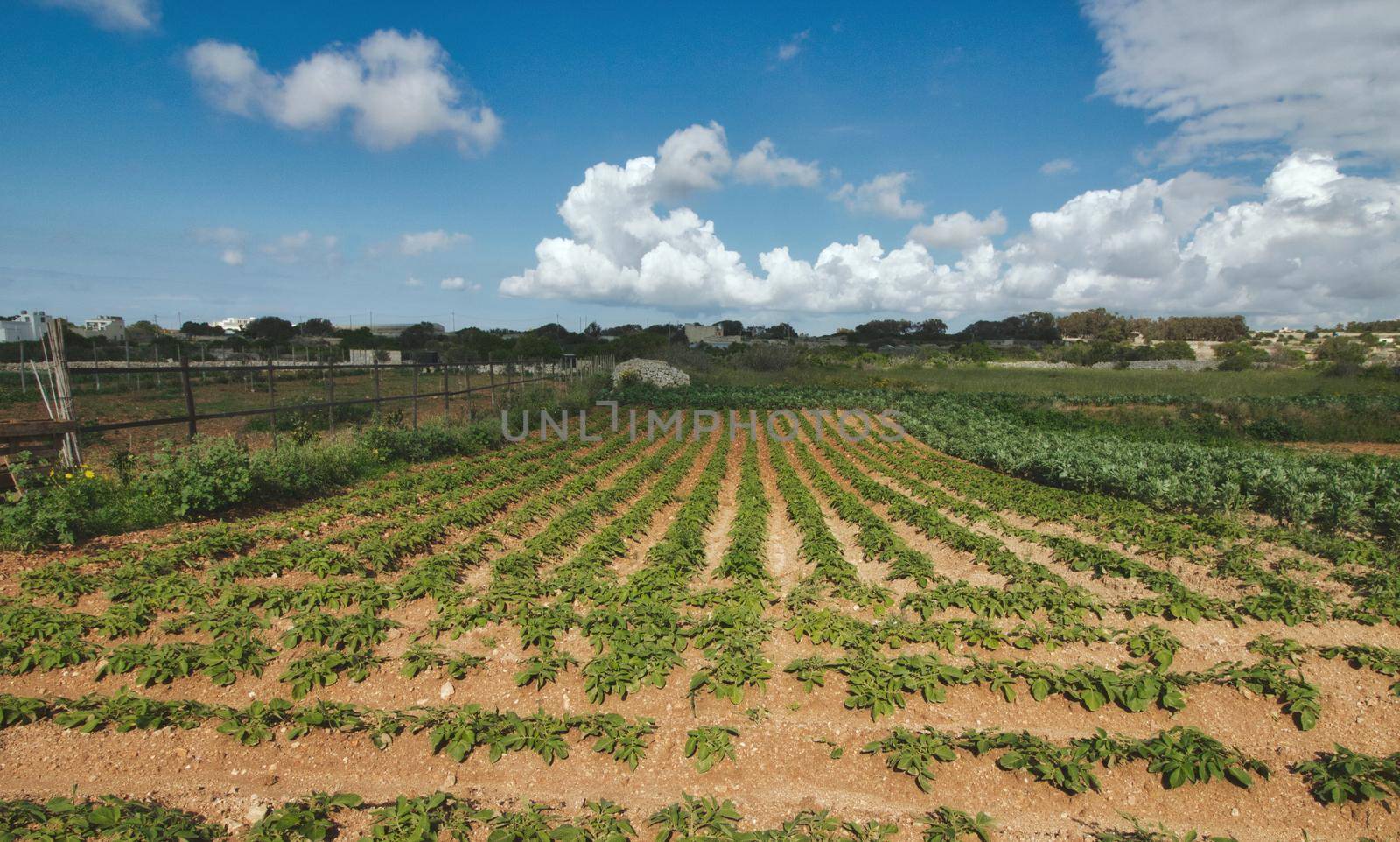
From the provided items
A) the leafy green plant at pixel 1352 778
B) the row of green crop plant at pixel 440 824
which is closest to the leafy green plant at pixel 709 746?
the row of green crop plant at pixel 440 824

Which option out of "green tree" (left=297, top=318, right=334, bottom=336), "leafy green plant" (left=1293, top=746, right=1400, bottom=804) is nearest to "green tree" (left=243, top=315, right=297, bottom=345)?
"green tree" (left=297, top=318, right=334, bottom=336)

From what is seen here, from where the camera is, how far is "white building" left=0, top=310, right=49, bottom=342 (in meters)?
9.41

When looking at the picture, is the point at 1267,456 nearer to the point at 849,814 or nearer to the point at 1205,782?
the point at 1205,782

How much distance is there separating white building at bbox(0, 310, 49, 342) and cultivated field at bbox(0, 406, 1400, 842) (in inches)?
169

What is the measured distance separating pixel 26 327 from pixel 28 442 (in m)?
4.59

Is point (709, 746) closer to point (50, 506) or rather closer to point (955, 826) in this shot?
point (955, 826)

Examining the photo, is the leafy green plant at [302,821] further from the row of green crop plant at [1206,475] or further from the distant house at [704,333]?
the distant house at [704,333]

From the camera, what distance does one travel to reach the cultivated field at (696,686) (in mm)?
3756

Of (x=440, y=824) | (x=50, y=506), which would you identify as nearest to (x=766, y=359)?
(x=50, y=506)

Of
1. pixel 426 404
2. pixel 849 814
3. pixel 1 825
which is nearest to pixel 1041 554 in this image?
pixel 849 814

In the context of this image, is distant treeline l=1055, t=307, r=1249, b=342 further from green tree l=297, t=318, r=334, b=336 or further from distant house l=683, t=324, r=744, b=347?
green tree l=297, t=318, r=334, b=336

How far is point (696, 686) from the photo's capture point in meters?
4.89

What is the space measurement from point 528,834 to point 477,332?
241 feet

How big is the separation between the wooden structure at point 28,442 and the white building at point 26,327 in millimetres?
1749
